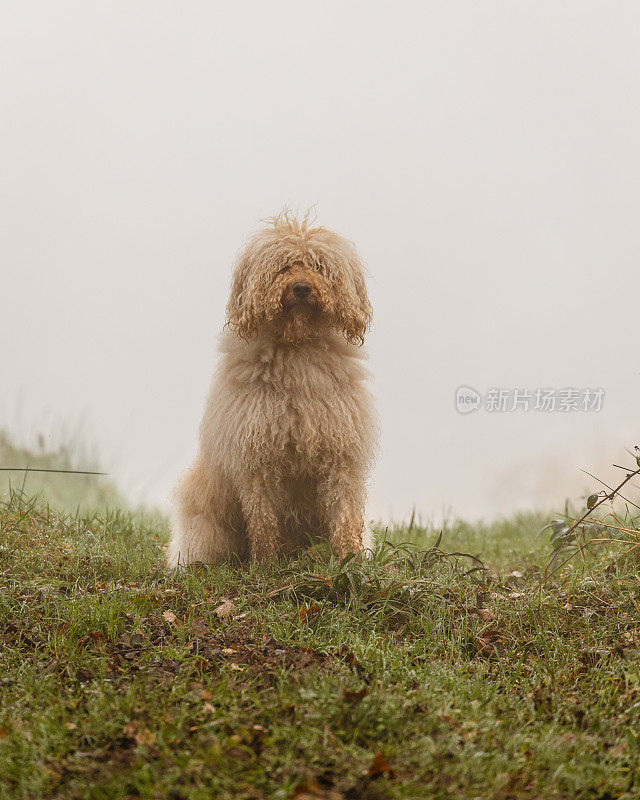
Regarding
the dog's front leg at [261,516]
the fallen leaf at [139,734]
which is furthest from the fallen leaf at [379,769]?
the dog's front leg at [261,516]

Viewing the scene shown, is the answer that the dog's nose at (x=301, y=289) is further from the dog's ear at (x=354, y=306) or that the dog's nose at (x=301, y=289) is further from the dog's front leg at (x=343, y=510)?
the dog's front leg at (x=343, y=510)

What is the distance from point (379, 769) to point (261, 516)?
2.63m

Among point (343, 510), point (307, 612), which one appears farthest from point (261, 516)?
point (307, 612)

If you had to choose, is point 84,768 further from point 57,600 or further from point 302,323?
point 302,323

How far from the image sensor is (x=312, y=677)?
373cm

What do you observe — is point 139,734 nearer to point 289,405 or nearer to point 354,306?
point 289,405

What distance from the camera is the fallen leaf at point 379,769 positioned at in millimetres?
3058

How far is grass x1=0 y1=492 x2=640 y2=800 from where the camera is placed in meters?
3.13

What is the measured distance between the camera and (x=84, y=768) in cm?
315

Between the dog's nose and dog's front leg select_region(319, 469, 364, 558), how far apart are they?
1165 millimetres

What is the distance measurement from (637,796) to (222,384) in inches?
138

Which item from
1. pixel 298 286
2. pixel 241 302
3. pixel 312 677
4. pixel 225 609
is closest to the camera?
pixel 312 677

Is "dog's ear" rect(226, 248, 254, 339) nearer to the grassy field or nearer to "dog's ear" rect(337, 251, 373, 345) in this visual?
"dog's ear" rect(337, 251, 373, 345)

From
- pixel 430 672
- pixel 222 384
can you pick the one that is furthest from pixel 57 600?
pixel 430 672
